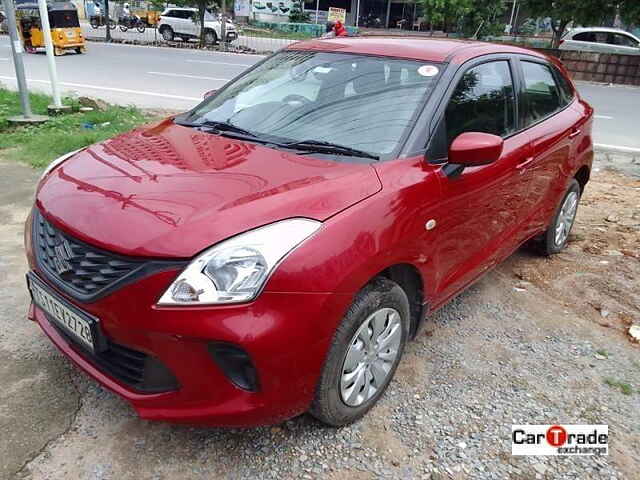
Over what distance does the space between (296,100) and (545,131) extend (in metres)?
1.75

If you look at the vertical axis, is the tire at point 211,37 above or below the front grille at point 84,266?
below

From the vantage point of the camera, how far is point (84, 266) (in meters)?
2.01

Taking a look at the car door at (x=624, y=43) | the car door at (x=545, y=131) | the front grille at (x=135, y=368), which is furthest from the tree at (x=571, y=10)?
the front grille at (x=135, y=368)

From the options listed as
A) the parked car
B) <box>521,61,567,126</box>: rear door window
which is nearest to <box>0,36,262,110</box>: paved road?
<box>521,61,567,126</box>: rear door window

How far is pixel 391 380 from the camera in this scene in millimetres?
2684

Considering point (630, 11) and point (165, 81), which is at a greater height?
point (630, 11)

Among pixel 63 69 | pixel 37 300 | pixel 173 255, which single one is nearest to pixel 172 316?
pixel 173 255

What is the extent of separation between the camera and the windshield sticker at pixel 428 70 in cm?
277

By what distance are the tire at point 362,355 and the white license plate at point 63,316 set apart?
3.00 feet

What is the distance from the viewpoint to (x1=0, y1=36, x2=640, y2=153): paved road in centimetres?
991

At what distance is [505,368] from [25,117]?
24.2 feet

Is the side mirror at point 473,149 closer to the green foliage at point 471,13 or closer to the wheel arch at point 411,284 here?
the wheel arch at point 411,284

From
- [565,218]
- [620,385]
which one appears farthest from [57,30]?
[620,385]

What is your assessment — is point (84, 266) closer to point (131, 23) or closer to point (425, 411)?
point (425, 411)
